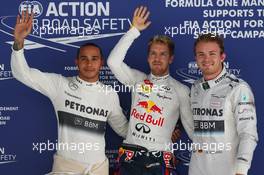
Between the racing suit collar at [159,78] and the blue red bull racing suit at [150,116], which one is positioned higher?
the racing suit collar at [159,78]

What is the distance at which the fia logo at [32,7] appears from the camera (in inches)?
112

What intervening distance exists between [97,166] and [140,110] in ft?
1.39

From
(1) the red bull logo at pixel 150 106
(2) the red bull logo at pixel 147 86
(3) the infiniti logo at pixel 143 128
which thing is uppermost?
(2) the red bull logo at pixel 147 86

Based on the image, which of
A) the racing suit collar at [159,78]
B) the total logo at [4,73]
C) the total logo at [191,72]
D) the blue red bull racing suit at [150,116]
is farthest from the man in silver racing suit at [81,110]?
the total logo at [191,72]

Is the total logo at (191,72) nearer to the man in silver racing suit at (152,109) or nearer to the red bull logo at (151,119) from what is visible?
the man in silver racing suit at (152,109)

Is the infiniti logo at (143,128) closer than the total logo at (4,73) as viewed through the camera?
Yes

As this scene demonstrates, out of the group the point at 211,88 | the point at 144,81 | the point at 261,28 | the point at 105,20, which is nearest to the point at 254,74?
the point at 261,28

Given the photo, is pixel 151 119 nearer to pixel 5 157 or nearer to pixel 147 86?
pixel 147 86

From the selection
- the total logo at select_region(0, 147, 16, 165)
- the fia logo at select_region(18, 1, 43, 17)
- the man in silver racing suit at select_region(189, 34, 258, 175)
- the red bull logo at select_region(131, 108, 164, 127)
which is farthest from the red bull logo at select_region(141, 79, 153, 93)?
the total logo at select_region(0, 147, 16, 165)

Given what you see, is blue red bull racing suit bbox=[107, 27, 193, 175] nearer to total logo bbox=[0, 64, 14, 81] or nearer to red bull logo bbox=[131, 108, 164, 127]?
red bull logo bbox=[131, 108, 164, 127]

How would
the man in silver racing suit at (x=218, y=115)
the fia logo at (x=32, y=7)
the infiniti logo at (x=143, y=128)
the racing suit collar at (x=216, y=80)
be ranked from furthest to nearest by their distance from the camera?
the fia logo at (x=32, y=7) → the infiniti logo at (x=143, y=128) → the racing suit collar at (x=216, y=80) → the man in silver racing suit at (x=218, y=115)

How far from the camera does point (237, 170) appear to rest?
7.03 feet

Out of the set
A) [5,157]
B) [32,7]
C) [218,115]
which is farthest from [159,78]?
[5,157]

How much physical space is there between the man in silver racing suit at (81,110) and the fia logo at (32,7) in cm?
29
